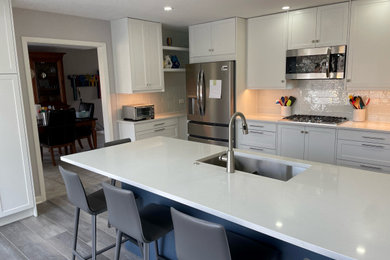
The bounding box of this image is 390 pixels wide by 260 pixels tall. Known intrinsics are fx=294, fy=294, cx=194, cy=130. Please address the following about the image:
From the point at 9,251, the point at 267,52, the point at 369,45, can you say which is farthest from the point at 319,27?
the point at 9,251

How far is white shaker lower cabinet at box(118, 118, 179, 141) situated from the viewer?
450 centimetres

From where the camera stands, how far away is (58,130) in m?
5.27

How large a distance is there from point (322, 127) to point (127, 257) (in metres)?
2.69

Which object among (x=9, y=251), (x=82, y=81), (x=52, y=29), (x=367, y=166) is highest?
(x=52, y=29)

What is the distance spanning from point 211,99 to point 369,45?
2203 mm

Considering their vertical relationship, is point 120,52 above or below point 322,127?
above

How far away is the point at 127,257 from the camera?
2529 mm

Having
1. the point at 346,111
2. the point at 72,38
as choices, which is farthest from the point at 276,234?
the point at 72,38

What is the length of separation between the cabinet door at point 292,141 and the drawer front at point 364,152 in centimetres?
46

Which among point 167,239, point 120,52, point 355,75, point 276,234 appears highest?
point 120,52

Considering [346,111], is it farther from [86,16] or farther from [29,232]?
[29,232]

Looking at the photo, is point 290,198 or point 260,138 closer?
point 290,198

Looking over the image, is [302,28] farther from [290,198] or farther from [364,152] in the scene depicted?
[290,198]

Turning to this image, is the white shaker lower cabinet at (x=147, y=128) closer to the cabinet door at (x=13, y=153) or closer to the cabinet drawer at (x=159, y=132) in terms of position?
the cabinet drawer at (x=159, y=132)
